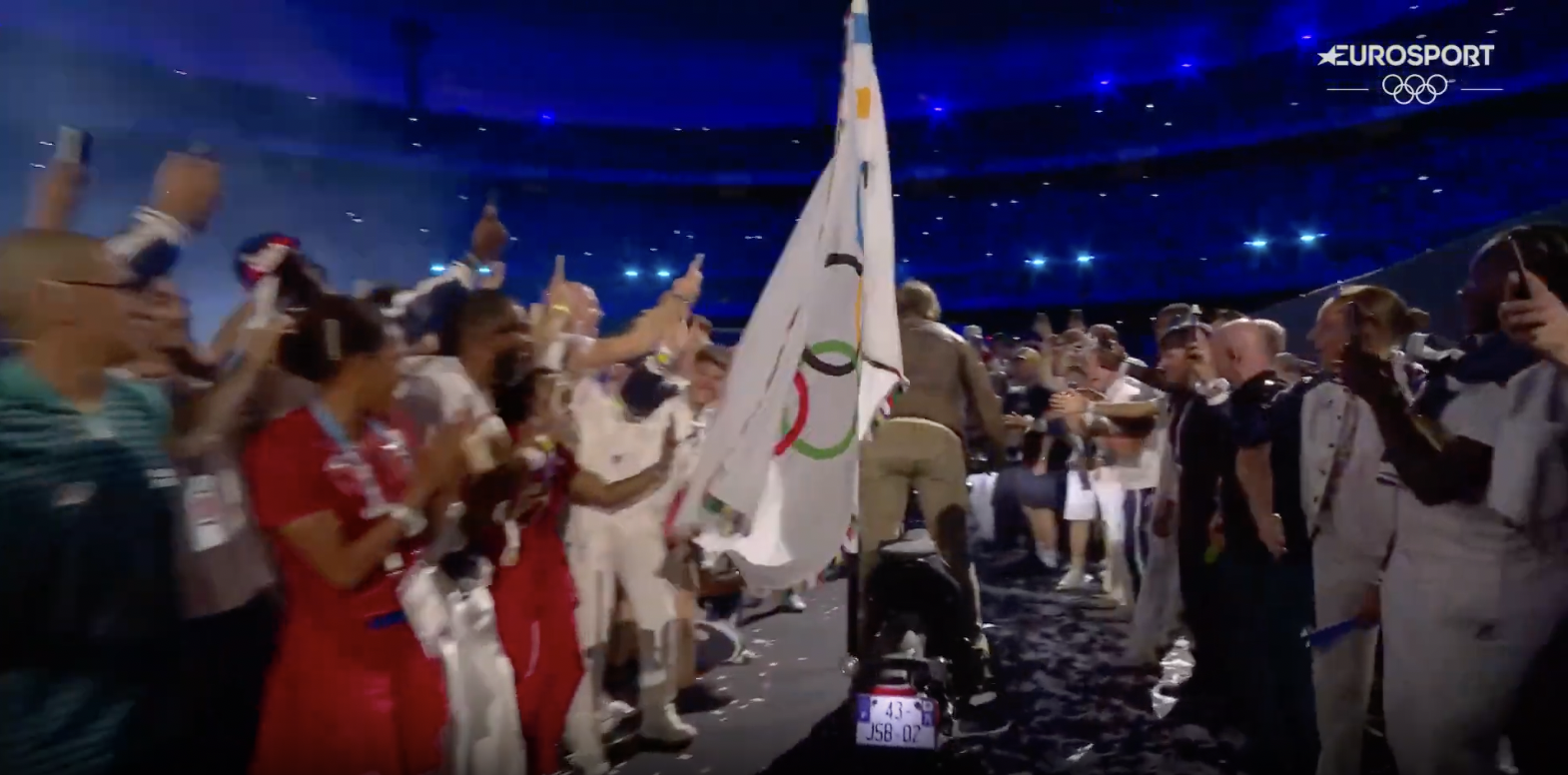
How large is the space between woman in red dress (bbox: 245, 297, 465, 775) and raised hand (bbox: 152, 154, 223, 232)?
523 mm

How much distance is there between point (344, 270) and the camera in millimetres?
2609

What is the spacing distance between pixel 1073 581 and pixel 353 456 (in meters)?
3.48

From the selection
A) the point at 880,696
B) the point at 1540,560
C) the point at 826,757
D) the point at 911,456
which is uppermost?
the point at 911,456

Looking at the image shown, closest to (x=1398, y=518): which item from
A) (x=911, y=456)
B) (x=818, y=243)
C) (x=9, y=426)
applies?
(x=911, y=456)

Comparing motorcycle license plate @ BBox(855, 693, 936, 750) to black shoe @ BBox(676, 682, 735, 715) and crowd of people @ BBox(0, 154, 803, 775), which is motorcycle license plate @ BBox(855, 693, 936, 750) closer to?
black shoe @ BBox(676, 682, 735, 715)

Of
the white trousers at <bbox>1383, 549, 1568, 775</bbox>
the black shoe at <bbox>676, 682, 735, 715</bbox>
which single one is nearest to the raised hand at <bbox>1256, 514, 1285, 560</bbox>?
the white trousers at <bbox>1383, 549, 1568, 775</bbox>

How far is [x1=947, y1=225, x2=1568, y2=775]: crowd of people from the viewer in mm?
2021

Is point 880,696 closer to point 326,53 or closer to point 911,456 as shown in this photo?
point 911,456

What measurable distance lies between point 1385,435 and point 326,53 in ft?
10.0

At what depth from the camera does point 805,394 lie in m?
2.38

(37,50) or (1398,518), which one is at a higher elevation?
(37,50)

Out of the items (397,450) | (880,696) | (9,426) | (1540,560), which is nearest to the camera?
(9,426)

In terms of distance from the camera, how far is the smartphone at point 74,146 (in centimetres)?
191

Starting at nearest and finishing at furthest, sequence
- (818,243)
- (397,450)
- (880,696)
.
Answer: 1. (397,450)
2. (818,243)
3. (880,696)
